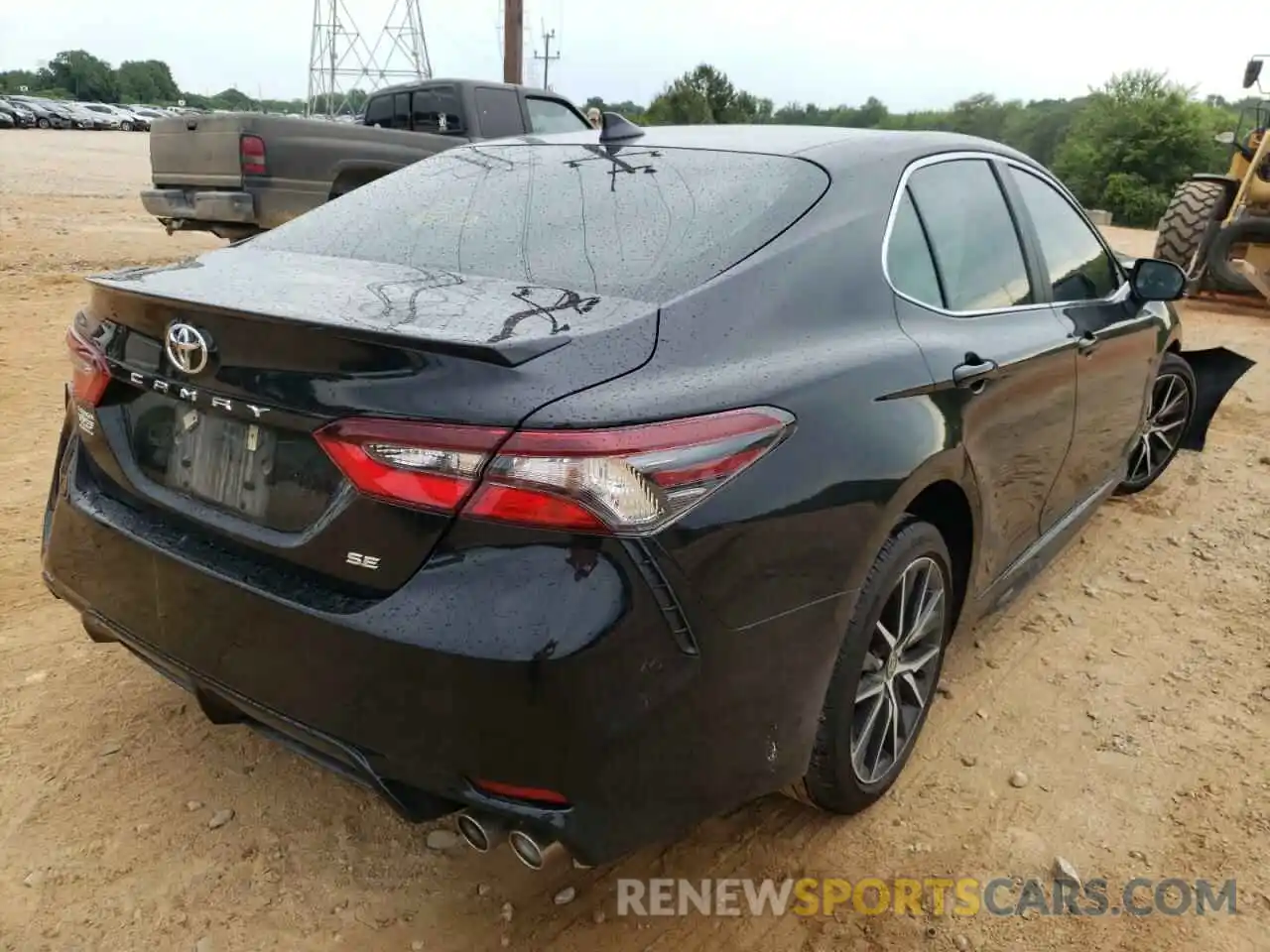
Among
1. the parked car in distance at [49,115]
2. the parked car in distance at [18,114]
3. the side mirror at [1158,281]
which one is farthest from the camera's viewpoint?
the parked car in distance at [49,115]

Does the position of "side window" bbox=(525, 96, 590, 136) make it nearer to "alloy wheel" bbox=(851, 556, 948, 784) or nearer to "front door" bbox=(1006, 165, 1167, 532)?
"front door" bbox=(1006, 165, 1167, 532)

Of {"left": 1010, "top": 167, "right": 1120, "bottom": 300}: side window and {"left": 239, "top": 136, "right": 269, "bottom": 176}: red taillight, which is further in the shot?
{"left": 239, "top": 136, "right": 269, "bottom": 176}: red taillight

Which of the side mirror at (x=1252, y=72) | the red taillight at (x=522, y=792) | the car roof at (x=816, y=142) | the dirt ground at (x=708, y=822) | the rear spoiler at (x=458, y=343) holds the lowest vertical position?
the dirt ground at (x=708, y=822)

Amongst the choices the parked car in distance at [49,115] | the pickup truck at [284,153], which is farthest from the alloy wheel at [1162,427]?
the parked car in distance at [49,115]

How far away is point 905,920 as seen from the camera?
227cm

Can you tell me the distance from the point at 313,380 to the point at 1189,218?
1120 centimetres

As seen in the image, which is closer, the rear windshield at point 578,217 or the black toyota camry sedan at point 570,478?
the black toyota camry sedan at point 570,478

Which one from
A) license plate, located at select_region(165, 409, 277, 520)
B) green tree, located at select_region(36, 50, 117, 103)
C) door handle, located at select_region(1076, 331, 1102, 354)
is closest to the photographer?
license plate, located at select_region(165, 409, 277, 520)

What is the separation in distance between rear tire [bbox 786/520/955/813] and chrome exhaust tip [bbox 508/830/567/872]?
0.73 meters

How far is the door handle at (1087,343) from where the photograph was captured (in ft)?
10.8

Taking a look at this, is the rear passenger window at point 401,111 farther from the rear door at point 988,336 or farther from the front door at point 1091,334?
the rear door at point 988,336

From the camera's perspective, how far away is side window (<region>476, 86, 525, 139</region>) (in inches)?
356

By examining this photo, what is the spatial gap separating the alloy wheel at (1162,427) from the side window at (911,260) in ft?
9.09

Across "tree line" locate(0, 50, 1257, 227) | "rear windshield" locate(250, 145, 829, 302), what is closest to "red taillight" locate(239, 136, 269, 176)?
"rear windshield" locate(250, 145, 829, 302)
